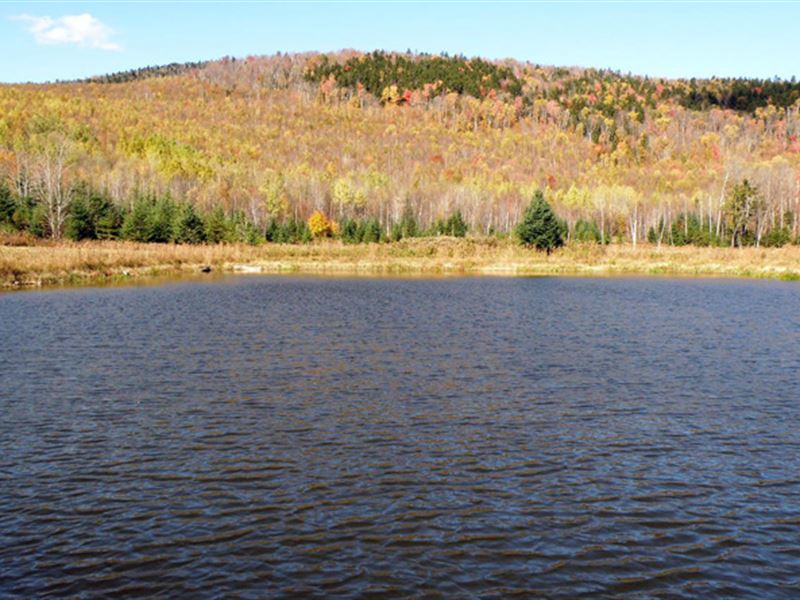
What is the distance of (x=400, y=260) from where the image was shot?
259ft

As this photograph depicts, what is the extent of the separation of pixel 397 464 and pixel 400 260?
6583 cm

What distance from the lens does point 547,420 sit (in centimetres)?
1670

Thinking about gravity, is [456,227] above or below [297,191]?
below

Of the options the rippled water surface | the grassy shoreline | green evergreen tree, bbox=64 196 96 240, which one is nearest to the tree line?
green evergreen tree, bbox=64 196 96 240

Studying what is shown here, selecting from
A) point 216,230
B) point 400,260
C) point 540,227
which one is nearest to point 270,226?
point 216,230

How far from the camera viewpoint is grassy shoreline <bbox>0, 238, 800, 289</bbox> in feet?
196

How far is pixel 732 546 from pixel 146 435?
39.6ft

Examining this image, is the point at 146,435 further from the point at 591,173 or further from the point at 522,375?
the point at 591,173

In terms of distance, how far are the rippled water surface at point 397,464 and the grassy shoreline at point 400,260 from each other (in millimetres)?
32223

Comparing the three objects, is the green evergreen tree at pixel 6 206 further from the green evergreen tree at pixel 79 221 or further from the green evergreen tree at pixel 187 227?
the green evergreen tree at pixel 187 227

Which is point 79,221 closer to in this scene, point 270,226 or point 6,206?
point 6,206

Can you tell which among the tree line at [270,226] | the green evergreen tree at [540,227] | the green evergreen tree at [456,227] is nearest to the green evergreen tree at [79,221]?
the tree line at [270,226]

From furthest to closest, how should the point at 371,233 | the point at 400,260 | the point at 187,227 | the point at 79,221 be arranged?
the point at 371,233 → the point at 187,227 → the point at 400,260 → the point at 79,221

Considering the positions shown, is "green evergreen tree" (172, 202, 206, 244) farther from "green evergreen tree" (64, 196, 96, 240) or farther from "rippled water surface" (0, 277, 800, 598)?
"rippled water surface" (0, 277, 800, 598)
